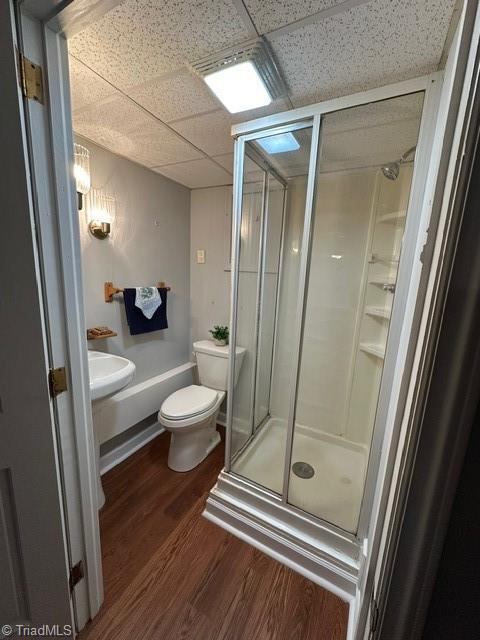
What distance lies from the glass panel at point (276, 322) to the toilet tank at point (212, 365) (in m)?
0.29

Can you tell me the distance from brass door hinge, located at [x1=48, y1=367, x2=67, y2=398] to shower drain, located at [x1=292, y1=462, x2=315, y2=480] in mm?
1560

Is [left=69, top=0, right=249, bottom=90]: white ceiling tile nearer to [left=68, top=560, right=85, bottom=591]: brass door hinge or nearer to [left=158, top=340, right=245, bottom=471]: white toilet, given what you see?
→ [left=158, top=340, right=245, bottom=471]: white toilet

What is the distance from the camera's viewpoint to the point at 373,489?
120cm

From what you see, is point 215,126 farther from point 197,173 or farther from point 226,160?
point 197,173

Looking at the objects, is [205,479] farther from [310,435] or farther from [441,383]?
[441,383]

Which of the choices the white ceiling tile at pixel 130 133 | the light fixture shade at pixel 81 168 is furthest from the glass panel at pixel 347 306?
the light fixture shade at pixel 81 168

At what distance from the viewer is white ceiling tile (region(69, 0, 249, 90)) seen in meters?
0.80

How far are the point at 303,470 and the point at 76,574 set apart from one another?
4.42 ft

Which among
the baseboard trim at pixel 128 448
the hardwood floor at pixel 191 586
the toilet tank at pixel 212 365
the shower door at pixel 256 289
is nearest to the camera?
the hardwood floor at pixel 191 586

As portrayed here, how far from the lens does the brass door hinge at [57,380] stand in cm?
82

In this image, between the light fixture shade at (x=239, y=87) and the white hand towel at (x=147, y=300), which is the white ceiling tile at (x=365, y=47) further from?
the white hand towel at (x=147, y=300)

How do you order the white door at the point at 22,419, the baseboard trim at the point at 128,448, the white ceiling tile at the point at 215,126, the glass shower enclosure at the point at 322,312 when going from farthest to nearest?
1. the baseboard trim at the point at 128,448
2. the white ceiling tile at the point at 215,126
3. the glass shower enclosure at the point at 322,312
4. the white door at the point at 22,419

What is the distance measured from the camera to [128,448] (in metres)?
2.03

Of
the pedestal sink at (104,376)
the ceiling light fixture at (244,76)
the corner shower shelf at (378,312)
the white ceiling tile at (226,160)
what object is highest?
the ceiling light fixture at (244,76)
